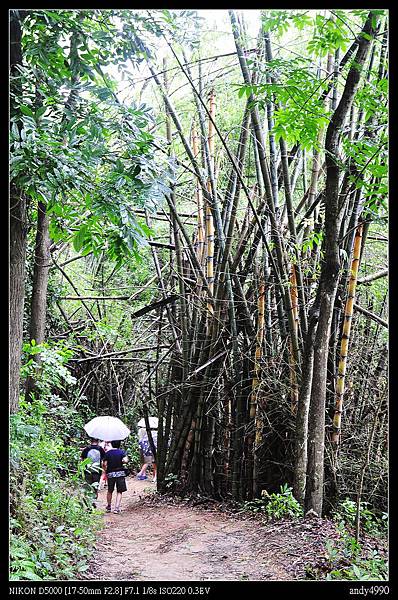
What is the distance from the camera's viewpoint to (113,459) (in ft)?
16.5

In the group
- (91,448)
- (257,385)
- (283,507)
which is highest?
(257,385)

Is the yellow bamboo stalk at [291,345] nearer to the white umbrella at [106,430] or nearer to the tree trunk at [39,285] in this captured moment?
the tree trunk at [39,285]

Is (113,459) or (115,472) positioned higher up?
(113,459)

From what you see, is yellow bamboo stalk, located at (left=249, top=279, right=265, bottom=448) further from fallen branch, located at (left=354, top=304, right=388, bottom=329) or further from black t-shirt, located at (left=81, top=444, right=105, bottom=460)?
black t-shirt, located at (left=81, top=444, right=105, bottom=460)

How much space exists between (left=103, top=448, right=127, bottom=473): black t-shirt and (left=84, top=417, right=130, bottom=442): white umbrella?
0.42 metres

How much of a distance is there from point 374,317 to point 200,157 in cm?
207

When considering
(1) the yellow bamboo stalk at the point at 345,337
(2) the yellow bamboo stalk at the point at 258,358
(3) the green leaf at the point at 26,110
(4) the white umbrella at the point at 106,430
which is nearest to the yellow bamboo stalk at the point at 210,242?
(2) the yellow bamboo stalk at the point at 258,358

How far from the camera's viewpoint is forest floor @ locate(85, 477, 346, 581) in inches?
101

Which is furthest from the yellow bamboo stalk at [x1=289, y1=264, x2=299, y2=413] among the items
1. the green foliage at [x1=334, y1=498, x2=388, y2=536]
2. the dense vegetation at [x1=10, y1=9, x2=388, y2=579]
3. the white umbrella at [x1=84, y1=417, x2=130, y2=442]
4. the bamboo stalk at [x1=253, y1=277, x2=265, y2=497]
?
the white umbrella at [x1=84, y1=417, x2=130, y2=442]

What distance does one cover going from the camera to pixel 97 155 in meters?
2.53

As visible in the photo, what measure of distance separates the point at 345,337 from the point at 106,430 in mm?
2796

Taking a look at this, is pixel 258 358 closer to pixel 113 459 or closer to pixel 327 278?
pixel 327 278

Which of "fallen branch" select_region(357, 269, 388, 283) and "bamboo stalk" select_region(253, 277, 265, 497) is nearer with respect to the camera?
"fallen branch" select_region(357, 269, 388, 283)

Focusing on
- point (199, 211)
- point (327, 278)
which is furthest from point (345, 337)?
point (199, 211)
